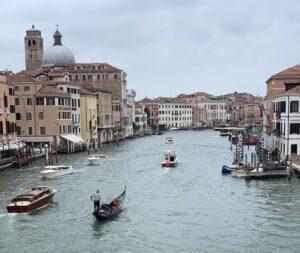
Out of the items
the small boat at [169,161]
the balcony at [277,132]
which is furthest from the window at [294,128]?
the small boat at [169,161]

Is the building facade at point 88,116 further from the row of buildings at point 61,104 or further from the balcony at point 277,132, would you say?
the balcony at point 277,132

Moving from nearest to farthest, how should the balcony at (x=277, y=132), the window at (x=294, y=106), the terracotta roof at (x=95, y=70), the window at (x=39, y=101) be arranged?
1. the window at (x=294, y=106)
2. the balcony at (x=277, y=132)
3. the window at (x=39, y=101)
4. the terracotta roof at (x=95, y=70)

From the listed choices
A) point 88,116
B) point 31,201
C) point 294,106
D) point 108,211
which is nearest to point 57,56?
point 88,116

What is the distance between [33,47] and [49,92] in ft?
132

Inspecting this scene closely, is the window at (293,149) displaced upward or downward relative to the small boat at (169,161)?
upward

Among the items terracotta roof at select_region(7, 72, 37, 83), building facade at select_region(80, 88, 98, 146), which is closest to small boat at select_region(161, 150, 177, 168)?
terracotta roof at select_region(7, 72, 37, 83)

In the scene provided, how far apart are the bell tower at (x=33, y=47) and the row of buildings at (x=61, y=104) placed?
18.4ft

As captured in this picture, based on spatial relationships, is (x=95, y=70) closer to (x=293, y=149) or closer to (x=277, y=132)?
(x=277, y=132)

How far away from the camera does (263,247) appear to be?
53.6ft

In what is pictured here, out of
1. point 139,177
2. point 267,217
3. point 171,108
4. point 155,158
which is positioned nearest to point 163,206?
point 267,217

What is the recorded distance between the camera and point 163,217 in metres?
20.4

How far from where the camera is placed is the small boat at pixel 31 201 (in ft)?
68.4

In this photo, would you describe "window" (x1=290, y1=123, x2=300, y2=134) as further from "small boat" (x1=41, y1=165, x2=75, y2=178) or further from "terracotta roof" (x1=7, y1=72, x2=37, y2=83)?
"terracotta roof" (x1=7, y1=72, x2=37, y2=83)

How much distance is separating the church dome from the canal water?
50.8m
